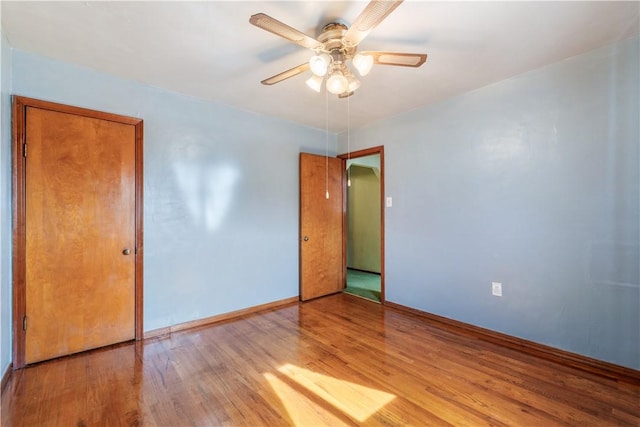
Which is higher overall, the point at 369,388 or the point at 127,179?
the point at 127,179

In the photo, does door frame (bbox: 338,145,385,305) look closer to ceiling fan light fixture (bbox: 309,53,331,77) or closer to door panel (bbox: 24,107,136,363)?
ceiling fan light fixture (bbox: 309,53,331,77)

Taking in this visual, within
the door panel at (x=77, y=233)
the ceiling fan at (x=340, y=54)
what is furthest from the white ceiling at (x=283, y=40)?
the door panel at (x=77, y=233)

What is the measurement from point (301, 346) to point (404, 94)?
2.67m

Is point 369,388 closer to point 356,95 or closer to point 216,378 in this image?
point 216,378

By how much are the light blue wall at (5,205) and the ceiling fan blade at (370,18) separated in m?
2.31

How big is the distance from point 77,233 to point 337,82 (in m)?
2.43

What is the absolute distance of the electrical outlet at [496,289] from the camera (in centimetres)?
265

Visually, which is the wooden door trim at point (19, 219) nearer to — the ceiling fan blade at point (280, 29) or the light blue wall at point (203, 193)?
the light blue wall at point (203, 193)

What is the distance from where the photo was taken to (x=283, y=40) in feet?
6.41

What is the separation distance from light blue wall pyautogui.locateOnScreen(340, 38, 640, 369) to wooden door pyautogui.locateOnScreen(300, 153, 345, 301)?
1141 mm

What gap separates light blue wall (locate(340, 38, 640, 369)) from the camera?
2.06 m

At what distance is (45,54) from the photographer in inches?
85.8

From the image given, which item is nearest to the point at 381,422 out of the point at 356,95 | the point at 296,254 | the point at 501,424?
the point at 501,424

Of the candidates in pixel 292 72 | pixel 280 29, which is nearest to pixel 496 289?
pixel 292 72
